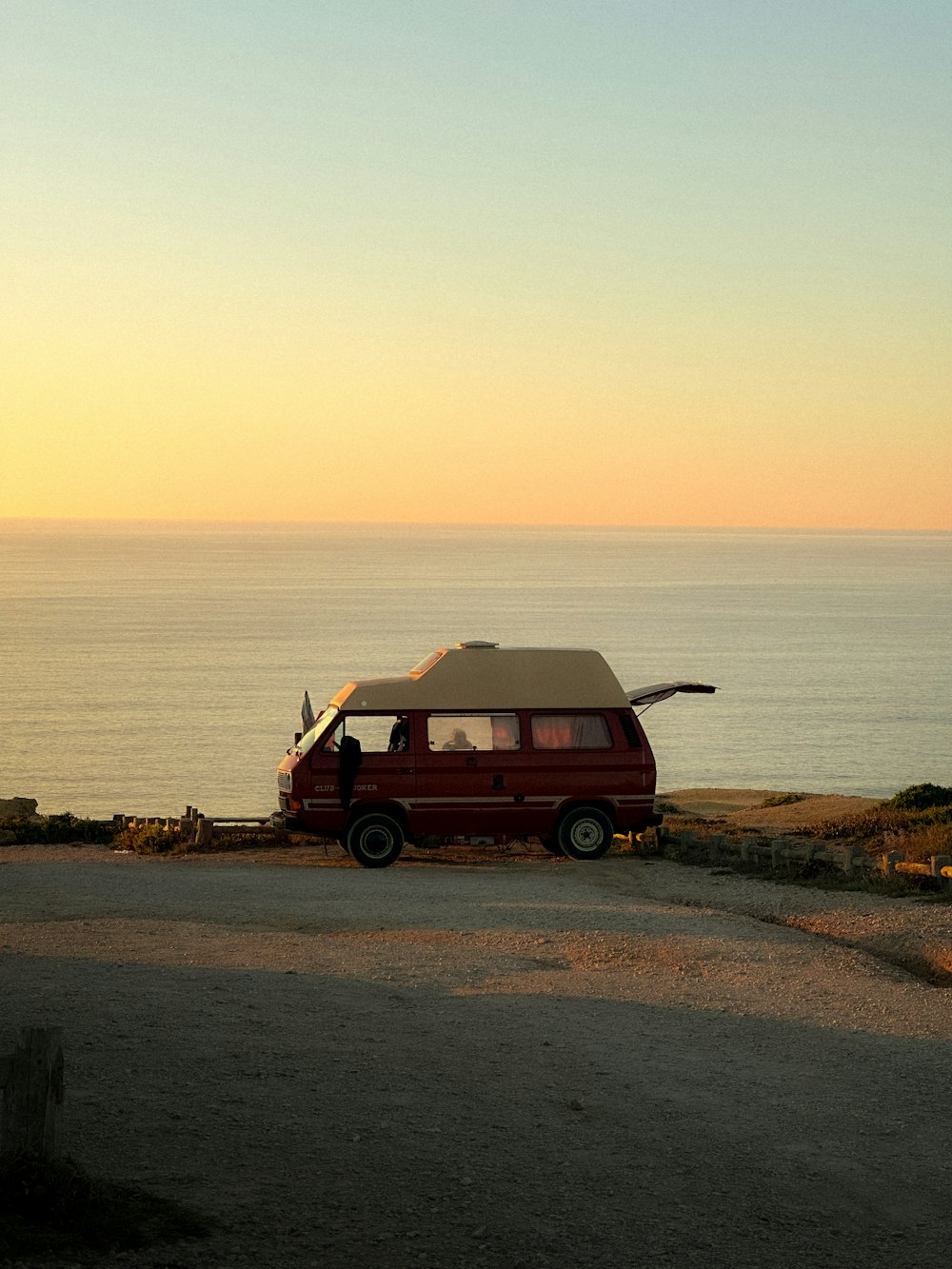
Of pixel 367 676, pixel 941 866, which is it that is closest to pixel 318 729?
pixel 941 866

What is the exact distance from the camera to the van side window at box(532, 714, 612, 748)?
21391 mm

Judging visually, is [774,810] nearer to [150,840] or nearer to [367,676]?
[150,840]

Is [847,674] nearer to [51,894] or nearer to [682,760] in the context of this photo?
[682,760]

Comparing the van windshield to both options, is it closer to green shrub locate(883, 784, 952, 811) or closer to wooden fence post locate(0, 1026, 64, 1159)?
green shrub locate(883, 784, 952, 811)

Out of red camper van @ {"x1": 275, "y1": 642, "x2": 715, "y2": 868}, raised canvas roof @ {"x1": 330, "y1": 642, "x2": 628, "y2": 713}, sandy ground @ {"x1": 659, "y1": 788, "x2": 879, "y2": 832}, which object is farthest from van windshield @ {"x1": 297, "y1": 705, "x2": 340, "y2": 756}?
sandy ground @ {"x1": 659, "y1": 788, "x2": 879, "y2": 832}

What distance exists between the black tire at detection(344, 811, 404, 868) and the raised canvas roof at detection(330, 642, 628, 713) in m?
1.68

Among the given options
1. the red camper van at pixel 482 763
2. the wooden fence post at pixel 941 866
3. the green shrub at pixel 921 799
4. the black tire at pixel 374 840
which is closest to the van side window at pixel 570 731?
the red camper van at pixel 482 763

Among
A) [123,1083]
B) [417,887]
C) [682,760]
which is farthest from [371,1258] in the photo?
[682,760]

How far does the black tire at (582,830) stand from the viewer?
21469mm

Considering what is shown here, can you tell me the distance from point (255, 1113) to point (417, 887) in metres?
9.94

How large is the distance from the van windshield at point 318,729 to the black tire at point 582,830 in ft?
12.6

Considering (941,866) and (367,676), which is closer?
(941,866)

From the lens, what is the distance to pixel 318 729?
837 inches

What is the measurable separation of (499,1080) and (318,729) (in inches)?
463
